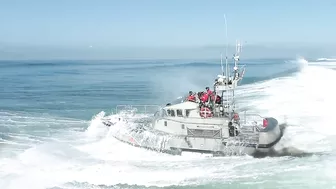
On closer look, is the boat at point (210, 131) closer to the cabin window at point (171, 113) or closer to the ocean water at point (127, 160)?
the cabin window at point (171, 113)

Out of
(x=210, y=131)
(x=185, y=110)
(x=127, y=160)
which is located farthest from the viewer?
(x=185, y=110)

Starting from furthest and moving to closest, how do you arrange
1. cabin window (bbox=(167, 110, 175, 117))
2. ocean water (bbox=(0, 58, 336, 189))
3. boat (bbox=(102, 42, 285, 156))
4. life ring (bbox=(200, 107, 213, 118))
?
cabin window (bbox=(167, 110, 175, 117)) < life ring (bbox=(200, 107, 213, 118)) < boat (bbox=(102, 42, 285, 156)) < ocean water (bbox=(0, 58, 336, 189))

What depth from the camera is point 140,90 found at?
49.4 metres

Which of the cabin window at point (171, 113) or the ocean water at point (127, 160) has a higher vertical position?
the cabin window at point (171, 113)

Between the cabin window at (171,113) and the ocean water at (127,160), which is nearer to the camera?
the ocean water at (127,160)

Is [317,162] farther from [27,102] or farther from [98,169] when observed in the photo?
[27,102]

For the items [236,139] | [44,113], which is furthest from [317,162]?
[44,113]

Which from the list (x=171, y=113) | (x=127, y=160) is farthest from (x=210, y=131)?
(x=127, y=160)

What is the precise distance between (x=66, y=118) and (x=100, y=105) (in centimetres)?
664

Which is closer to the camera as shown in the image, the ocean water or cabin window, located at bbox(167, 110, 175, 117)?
the ocean water

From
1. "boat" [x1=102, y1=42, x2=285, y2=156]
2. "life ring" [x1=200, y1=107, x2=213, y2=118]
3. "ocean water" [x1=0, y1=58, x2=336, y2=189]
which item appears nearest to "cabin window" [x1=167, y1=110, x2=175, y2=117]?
"boat" [x1=102, y1=42, x2=285, y2=156]

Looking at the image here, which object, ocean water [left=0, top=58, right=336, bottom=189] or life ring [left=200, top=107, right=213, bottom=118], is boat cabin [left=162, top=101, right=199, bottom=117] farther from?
ocean water [left=0, top=58, right=336, bottom=189]

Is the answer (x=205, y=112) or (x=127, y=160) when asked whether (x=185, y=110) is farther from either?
(x=127, y=160)

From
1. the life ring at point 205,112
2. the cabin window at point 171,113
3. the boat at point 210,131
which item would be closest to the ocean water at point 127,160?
the boat at point 210,131
